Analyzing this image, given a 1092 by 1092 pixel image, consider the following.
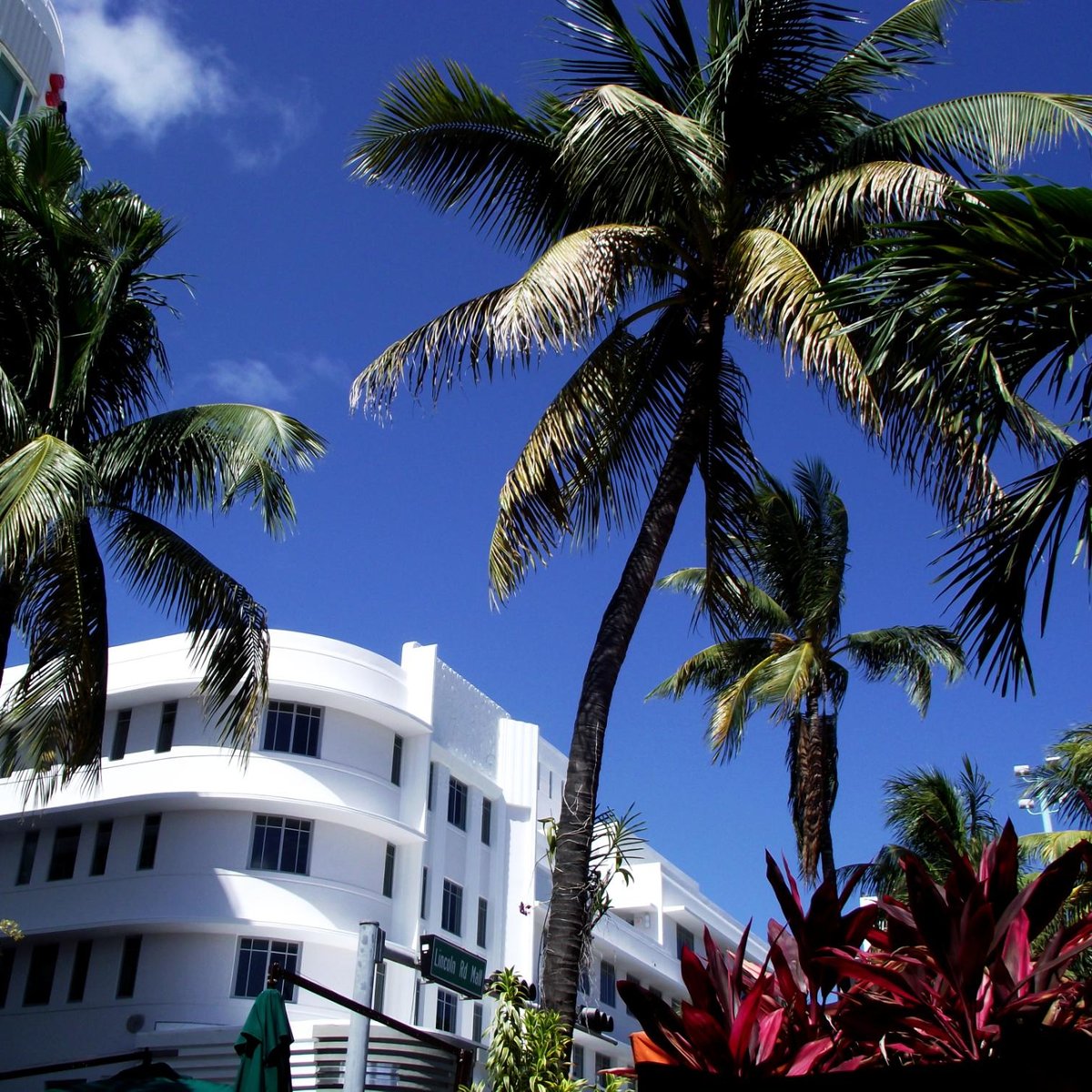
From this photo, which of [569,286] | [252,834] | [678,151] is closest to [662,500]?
[569,286]

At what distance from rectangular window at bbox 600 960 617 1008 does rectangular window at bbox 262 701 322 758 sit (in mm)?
13923

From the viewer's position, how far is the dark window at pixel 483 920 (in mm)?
33125

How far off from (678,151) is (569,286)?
1.52m

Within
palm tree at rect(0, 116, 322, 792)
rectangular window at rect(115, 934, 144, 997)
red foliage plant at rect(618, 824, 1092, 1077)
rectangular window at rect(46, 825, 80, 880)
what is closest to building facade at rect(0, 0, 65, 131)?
palm tree at rect(0, 116, 322, 792)

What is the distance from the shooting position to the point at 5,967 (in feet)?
96.9

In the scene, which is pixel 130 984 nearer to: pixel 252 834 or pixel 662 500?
pixel 252 834

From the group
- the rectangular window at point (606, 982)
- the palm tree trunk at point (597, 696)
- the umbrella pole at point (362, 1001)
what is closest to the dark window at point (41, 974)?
the rectangular window at point (606, 982)

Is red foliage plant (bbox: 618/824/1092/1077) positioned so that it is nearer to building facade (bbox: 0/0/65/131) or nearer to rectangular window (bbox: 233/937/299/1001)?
building facade (bbox: 0/0/65/131)

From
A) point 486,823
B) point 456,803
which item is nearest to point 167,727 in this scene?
point 456,803

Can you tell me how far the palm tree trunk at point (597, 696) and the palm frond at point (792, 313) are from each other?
112cm

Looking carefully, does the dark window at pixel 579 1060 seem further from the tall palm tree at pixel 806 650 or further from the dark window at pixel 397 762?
the tall palm tree at pixel 806 650

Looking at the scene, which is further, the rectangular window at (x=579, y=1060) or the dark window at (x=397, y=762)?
the rectangular window at (x=579, y=1060)

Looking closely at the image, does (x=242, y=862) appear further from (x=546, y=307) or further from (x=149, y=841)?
(x=546, y=307)

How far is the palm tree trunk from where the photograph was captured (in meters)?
9.36
